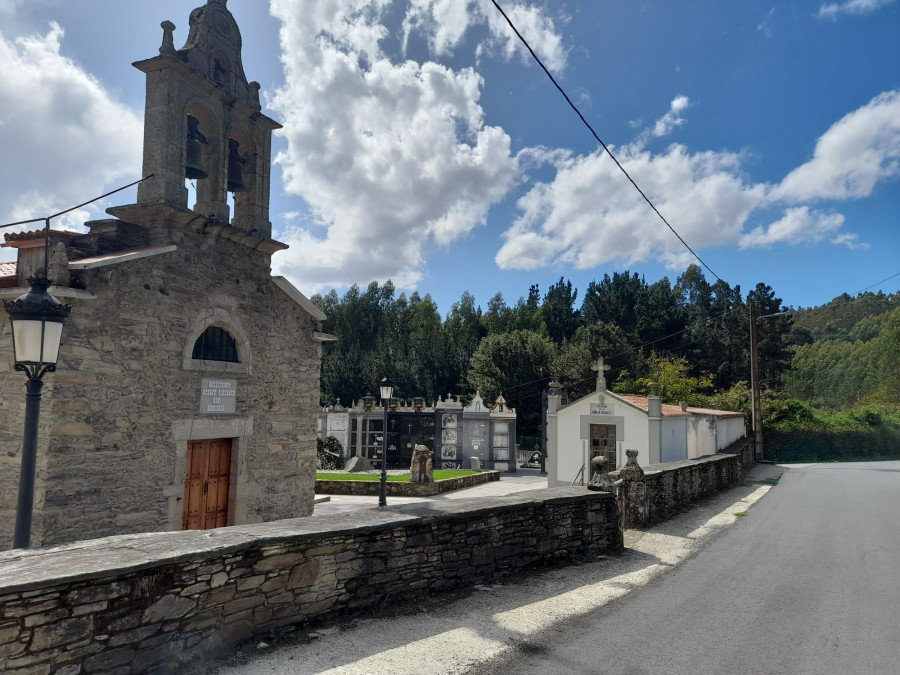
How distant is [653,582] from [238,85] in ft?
38.1

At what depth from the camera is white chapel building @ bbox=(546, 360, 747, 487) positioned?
18298 mm

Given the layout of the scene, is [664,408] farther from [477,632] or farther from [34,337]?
[34,337]

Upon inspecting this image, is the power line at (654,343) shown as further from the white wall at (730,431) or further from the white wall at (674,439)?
the white wall at (674,439)

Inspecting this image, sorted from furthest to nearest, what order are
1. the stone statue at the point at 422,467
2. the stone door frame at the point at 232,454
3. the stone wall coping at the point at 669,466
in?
the stone statue at the point at 422,467, the stone wall coping at the point at 669,466, the stone door frame at the point at 232,454

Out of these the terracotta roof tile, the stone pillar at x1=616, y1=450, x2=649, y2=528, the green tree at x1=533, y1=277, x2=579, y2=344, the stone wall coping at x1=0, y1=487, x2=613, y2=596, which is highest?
the green tree at x1=533, y1=277, x2=579, y2=344

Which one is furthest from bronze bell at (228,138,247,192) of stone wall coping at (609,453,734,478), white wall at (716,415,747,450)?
white wall at (716,415,747,450)

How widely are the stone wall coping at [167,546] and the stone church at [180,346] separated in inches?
169

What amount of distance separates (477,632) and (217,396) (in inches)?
Answer: 275

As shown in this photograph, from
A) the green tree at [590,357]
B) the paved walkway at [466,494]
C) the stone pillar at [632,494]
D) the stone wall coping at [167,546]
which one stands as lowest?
the paved walkway at [466,494]

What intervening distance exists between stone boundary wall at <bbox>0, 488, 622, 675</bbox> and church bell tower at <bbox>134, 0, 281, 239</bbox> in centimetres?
699

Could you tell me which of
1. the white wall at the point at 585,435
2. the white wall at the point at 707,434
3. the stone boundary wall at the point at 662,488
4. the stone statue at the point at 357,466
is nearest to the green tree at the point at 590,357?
the white wall at the point at 707,434

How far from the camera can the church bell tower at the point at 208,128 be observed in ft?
32.8

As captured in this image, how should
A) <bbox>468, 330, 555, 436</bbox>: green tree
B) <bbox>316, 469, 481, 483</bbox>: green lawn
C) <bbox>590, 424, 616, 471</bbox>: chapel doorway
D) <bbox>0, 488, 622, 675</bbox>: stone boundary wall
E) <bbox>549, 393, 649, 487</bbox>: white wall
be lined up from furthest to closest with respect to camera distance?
<bbox>468, 330, 555, 436</bbox>: green tree → <bbox>316, 469, 481, 483</bbox>: green lawn → <bbox>590, 424, 616, 471</bbox>: chapel doorway → <bbox>549, 393, 649, 487</bbox>: white wall → <bbox>0, 488, 622, 675</bbox>: stone boundary wall

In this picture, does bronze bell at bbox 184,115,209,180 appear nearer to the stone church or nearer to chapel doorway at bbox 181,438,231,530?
the stone church
